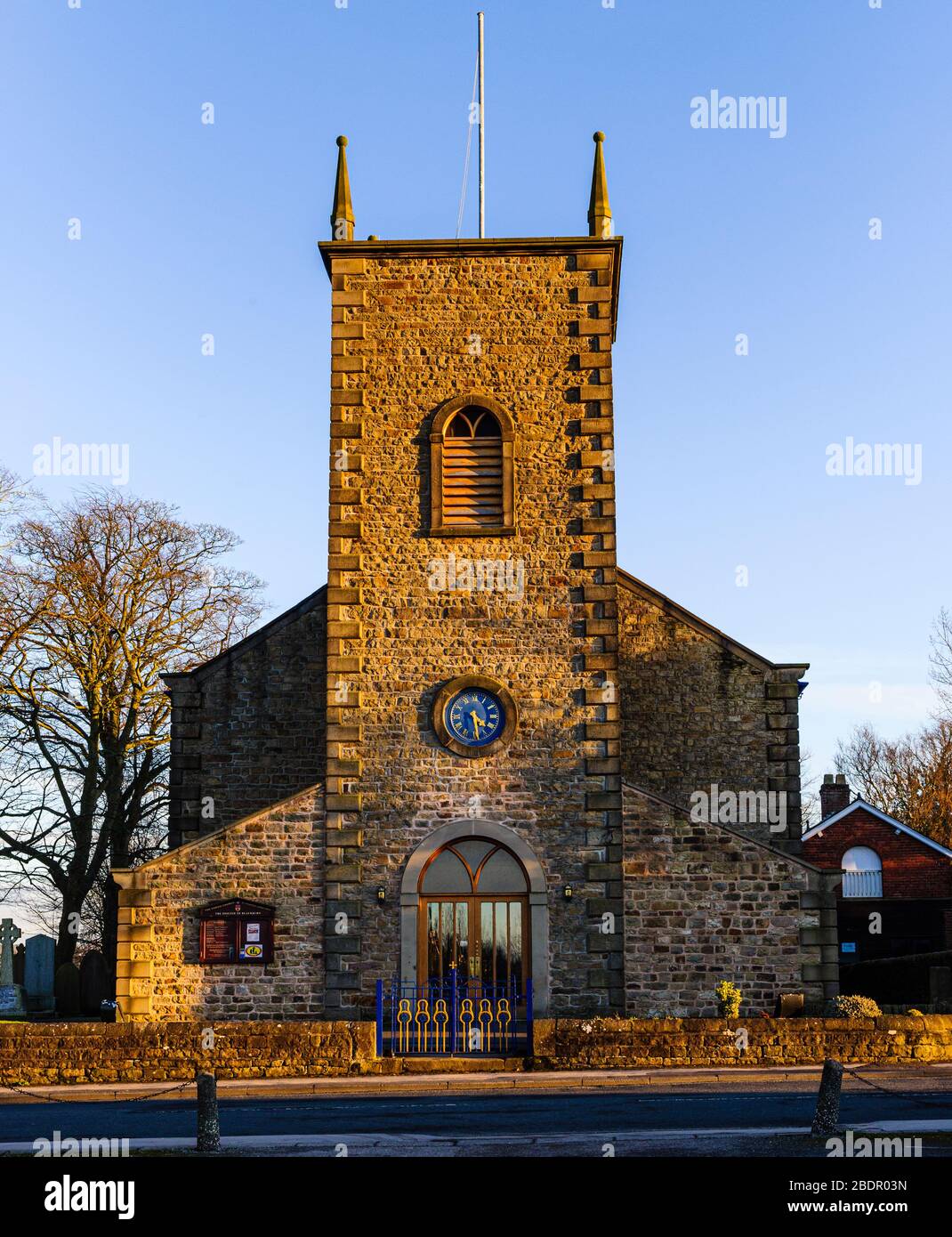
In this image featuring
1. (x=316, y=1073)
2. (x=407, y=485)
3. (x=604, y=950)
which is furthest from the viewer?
(x=407, y=485)

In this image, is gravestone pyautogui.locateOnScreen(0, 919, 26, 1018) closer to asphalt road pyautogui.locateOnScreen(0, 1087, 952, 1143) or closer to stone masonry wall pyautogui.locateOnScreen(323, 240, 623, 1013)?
stone masonry wall pyautogui.locateOnScreen(323, 240, 623, 1013)

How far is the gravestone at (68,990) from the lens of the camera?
29.3 metres

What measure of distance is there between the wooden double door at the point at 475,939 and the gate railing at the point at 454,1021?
0.38 meters

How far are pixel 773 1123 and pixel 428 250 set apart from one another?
1647cm

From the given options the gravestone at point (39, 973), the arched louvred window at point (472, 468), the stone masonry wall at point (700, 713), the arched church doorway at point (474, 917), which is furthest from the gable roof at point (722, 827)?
the gravestone at point (39, 973)

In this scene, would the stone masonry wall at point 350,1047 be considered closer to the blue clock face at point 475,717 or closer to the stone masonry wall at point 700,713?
the blue clock face at point 475,717

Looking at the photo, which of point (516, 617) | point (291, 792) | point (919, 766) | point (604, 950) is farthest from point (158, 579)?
point (919, 766)

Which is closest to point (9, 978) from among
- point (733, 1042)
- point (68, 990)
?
point (68, 990)

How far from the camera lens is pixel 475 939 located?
22.9 meters

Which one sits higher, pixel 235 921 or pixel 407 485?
pixel 407 485

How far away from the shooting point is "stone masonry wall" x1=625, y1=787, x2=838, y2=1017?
22.5 metres

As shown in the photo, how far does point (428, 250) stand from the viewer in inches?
990

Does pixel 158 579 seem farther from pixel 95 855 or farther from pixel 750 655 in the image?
pixel 750 655
